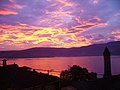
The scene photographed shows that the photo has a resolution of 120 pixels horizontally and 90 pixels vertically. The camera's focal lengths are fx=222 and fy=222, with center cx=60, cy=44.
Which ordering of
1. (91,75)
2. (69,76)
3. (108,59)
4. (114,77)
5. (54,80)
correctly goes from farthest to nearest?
(69,76) → (91,75) → (108,59) → (114,77) → (54,80)

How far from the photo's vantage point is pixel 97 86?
39.3m

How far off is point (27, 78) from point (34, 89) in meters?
1.77

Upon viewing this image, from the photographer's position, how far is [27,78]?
24.2 m

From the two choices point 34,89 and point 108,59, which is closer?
point 34,89

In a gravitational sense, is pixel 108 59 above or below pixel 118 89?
above

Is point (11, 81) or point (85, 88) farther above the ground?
point (11, 81)

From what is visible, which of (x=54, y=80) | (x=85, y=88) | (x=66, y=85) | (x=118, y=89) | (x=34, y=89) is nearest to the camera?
(x=34, y=89)

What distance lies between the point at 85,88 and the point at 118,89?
7087 mm

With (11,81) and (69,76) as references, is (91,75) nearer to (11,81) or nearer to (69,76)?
(69,76)

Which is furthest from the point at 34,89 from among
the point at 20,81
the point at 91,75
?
the point at 91,75

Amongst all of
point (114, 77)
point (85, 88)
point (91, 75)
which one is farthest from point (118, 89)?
point (91, 75)

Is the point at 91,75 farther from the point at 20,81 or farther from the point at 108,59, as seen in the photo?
the point at 20,81

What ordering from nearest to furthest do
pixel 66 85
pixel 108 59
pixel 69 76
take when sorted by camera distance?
1. pixel 66 85
2. pixel 108 59
3. pixel 69 76

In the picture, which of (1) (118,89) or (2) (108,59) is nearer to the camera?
(1) (118,89)
